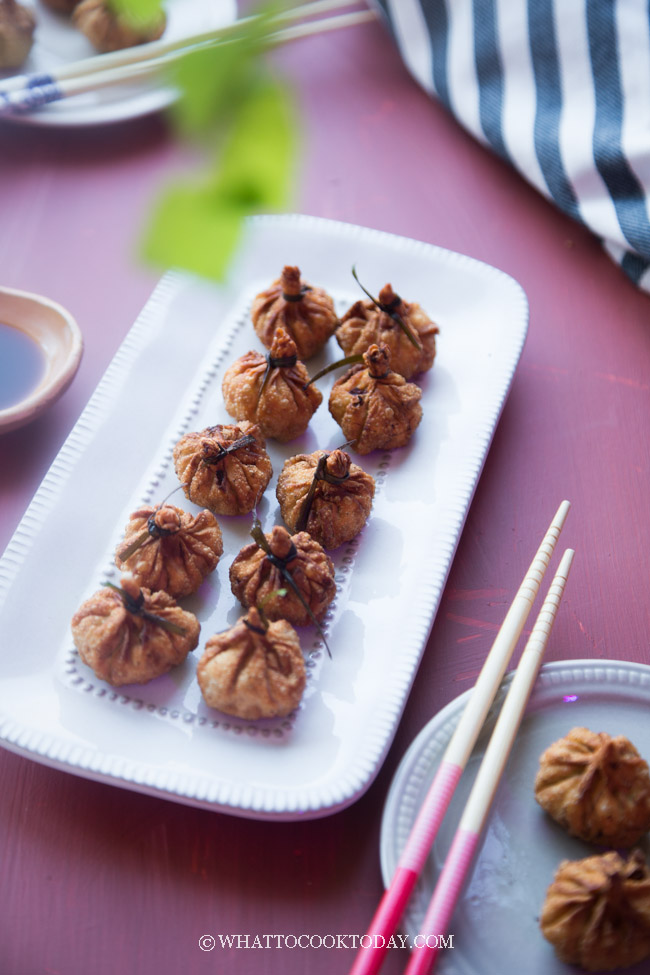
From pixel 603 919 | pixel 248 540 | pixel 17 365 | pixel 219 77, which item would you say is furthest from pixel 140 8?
pixel 17 365

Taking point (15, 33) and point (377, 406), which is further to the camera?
point (15, 33)

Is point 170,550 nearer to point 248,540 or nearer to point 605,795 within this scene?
point 248,540

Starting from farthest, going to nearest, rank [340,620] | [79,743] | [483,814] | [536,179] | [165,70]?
[536,179], [340,620], [79,743], [483,814], [165,70]

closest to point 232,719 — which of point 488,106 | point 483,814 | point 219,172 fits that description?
point 483,814

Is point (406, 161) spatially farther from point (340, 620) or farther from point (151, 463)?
point (340, 620)

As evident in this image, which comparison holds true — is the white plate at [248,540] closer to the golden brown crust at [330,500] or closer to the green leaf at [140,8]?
the golden brown crust at [330,500]

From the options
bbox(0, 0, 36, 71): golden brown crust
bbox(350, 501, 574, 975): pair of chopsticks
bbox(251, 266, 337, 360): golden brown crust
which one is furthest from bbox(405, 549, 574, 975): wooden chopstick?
bbox(0, 0, 36, 71): golden brown crust

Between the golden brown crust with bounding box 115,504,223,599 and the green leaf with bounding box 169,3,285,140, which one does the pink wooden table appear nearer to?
the green leaf with bounding box 169,3,285,140
